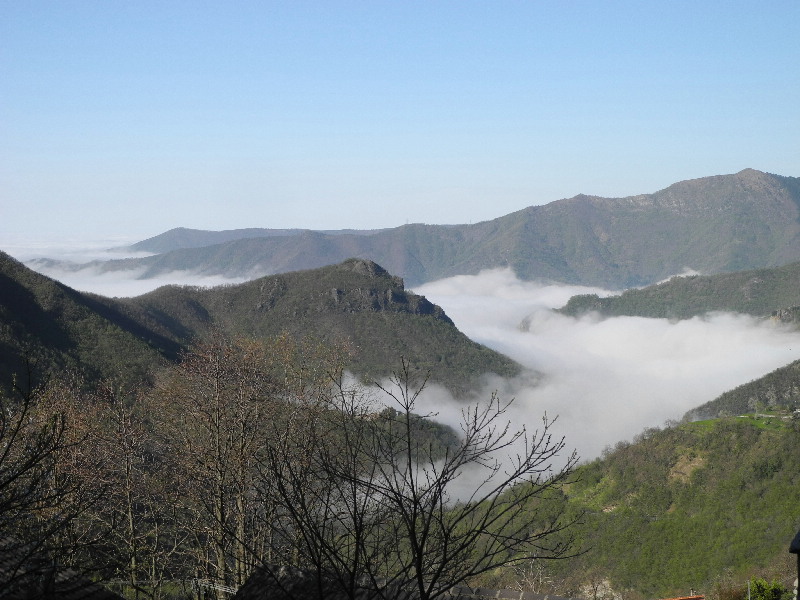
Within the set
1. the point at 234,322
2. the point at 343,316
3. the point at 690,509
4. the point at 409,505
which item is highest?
the point at 409,505

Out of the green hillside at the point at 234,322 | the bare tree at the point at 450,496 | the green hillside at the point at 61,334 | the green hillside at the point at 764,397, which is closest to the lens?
the bare tree at the point at 450,496

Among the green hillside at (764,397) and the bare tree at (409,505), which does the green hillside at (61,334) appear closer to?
the bare tree at (409,505)

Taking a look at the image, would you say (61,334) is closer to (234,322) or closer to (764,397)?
(234,322)

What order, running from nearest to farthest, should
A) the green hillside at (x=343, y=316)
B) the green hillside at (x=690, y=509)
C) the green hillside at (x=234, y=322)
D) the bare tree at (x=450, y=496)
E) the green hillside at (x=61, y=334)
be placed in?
the bare tree at (x=450, y=496), the green hillside at (x=690, y=509), the green hillside at (x=61, y=334), the green hillside at (x=234, y=322), the green hillside at (x=343, y=316)

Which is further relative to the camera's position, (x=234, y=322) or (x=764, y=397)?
(x=234, y=322)

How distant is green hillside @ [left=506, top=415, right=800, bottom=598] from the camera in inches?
1668

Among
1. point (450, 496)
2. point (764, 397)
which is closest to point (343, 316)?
point (764, 397)

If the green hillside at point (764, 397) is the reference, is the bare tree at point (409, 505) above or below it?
above

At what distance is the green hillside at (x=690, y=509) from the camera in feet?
139

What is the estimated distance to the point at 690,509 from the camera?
51875mm

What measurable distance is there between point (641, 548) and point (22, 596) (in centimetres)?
4650

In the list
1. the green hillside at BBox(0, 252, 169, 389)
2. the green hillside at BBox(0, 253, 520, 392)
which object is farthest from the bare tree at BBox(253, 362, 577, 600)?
the green hillside at BBox(0, 252, 169, 389)

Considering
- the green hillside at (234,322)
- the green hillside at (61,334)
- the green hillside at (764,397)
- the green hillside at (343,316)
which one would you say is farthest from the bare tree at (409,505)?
the green hillside at (764,397)

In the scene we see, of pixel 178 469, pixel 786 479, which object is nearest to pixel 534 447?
pixel 178 469
